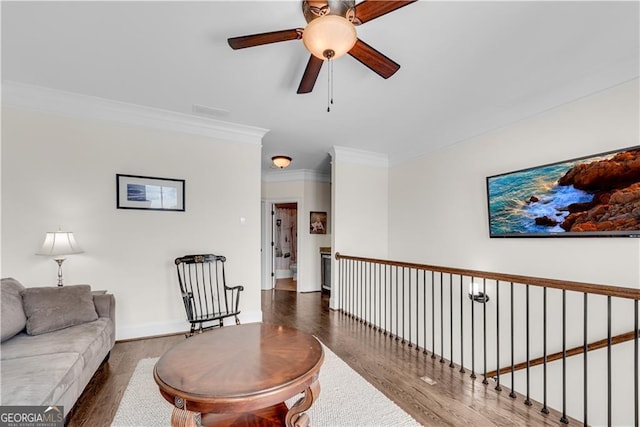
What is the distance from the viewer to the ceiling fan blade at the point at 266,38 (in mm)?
1764

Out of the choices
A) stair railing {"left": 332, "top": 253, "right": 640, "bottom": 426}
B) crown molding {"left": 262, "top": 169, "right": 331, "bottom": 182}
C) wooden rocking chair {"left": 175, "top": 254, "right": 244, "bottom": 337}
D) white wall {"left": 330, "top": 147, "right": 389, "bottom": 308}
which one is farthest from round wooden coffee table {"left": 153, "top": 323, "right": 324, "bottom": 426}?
crown molding {"left": 262, "top": 169, "right": 331, "bottom": 182}

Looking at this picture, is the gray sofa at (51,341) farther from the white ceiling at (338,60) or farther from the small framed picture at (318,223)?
the small framed picture at (318,223)

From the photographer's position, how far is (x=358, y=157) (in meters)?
5.13

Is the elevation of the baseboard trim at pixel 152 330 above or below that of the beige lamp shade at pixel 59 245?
below

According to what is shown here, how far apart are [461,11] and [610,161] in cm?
188

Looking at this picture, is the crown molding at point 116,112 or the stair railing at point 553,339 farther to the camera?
the crown molding at point 116,112

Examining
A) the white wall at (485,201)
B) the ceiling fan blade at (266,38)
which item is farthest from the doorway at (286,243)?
the ceiling fan blade at (266,38)

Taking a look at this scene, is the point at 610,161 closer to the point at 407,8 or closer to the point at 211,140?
the point at 407,8

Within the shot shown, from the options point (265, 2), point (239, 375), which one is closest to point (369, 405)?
point (239, 375)

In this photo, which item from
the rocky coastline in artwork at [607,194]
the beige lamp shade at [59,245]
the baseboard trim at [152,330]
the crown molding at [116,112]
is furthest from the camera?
the baseboard trim at [152,330]

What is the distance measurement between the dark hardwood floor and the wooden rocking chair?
0.45m

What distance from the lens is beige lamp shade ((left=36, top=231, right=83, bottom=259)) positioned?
277 centimetres

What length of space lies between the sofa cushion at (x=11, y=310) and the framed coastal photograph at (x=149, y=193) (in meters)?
1.20

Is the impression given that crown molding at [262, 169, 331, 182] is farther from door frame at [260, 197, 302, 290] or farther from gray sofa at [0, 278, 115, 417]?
gray sofa at [0, 278, 115, 417]
